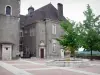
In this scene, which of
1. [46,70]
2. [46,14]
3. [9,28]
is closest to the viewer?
[46,70]

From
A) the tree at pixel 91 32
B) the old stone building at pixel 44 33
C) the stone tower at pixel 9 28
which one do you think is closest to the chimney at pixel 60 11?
Answer: the old stone building at pixel 44 33

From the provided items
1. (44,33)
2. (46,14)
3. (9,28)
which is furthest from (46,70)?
(46,14)

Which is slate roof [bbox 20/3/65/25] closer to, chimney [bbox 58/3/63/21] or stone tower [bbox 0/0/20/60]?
chimney [bbox 58/3/63/21]

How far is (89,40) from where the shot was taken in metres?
36.7

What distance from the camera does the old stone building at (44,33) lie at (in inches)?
1610

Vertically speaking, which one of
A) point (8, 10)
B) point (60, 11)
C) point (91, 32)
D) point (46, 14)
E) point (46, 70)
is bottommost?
point (46, 70)

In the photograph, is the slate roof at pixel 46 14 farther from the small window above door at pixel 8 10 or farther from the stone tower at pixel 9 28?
the small window above door at pixel 8 10

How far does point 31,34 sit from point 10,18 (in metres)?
9.41

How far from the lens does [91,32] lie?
36406 millimetres

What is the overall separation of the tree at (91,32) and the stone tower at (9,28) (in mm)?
12944

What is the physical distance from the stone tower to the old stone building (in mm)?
6772

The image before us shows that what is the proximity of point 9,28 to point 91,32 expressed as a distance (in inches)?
603

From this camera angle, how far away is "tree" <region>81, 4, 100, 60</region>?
36406mm

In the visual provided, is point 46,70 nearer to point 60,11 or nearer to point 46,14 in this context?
point 46,14
